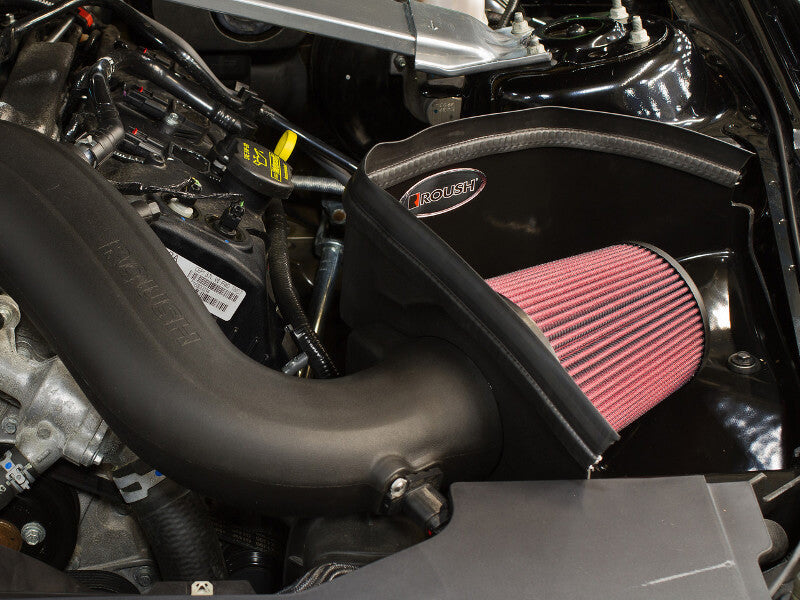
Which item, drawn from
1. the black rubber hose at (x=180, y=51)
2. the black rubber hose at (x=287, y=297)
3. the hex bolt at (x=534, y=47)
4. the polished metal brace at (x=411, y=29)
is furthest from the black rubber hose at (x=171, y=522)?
the hex bolt at (x=534, y=47)

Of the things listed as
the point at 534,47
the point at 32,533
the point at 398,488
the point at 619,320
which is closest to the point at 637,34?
the point at 534,47

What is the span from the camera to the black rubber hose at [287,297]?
3.76ft

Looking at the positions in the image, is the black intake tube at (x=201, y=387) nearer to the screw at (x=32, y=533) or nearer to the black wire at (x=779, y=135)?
the screw at (x=32, y=533)

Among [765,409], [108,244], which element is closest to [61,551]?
[108,244]

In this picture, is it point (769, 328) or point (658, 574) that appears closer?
point (658, 574)

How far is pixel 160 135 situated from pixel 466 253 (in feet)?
1.73

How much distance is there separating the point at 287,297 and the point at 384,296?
429 mm

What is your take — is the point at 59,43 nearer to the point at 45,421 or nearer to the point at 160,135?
the point at 160,135

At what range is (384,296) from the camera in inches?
33.6

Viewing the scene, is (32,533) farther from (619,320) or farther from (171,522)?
(619,320)

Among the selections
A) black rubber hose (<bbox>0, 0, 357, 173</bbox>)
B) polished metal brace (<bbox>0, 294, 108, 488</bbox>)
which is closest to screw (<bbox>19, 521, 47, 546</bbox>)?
polished metal brace (<bbox>0, 294, 108, 488</bbox>)

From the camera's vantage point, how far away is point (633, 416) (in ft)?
3.33

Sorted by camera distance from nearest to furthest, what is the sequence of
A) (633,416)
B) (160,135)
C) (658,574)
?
(658,574) < (633,416) < (160,135)

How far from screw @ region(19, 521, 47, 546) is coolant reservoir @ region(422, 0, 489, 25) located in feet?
3.45
